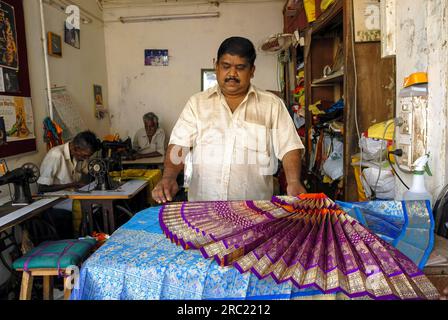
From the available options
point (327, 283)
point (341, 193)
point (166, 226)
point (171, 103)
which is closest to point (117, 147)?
point (171, 103)

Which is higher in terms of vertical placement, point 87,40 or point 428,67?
point 87,40

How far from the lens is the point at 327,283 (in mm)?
895

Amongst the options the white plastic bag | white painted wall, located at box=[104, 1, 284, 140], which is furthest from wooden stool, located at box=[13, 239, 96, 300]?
white painted wall, located at box=[104, 1, 284, 140]

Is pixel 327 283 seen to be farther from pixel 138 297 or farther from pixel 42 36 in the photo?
pixel 42 36

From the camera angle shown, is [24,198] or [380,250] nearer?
[380,250]

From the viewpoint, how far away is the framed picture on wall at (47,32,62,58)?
3.84 m

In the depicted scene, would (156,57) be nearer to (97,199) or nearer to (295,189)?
(97,199)

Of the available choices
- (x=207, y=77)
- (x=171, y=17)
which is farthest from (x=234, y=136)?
(x=171, y=17)

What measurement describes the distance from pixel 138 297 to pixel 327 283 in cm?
54

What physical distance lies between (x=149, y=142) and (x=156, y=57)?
1.43m

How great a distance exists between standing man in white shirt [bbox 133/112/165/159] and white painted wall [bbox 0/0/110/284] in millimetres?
641

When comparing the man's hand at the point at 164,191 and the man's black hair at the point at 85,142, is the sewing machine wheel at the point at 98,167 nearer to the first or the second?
the man's black hair at the point at 85,142

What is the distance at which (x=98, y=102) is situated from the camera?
5332 millimetres

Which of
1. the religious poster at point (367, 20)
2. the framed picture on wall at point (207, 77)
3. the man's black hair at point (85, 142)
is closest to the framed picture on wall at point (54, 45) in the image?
the man's black hair at point (85, 142)
